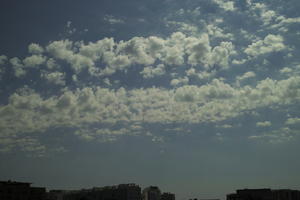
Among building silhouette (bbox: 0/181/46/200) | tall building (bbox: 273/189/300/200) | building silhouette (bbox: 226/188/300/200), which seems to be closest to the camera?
building silhouette (bbox: 0/181/46/200)

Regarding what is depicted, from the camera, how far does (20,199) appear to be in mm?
101688

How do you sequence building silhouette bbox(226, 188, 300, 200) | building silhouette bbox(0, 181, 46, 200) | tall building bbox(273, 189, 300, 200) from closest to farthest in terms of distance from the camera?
building silhouette bbox(0, 181, 46, 200) → building silhouette bbox(226, 188, 300, 200) → tall building bbox(273, 189, 300, 200)

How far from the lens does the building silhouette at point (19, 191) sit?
99.5m

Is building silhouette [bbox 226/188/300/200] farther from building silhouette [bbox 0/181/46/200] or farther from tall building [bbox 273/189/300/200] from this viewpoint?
building silhouette [bbox 0/181/46/200]

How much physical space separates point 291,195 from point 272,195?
17887 mm

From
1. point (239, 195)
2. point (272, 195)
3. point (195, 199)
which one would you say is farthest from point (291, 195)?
point (195, 199)

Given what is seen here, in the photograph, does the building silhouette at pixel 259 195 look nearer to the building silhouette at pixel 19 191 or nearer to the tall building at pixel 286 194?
the tall building at pixel 286 194

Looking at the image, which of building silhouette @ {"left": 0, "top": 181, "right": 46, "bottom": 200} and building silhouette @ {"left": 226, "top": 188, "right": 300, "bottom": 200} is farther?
building silhouette @ {"left": 226, "top": 188, "right": 300, "bottom": 200}

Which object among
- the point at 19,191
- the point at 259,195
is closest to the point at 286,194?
the point at 259,195

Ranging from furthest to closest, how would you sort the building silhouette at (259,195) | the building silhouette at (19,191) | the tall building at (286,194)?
the tall building at (286,194) < the building silhouette at (259,195) < the building silhouette at (19,191)

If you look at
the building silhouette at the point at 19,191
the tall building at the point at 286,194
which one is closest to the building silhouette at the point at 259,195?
the tall building at the point at 286,194

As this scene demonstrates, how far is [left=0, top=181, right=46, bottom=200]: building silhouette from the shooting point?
99.5 meters

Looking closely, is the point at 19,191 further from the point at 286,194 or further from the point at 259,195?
the point at 286,194

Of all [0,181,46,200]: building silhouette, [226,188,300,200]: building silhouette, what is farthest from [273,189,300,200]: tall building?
[0,181,46,200]: building silhouette
